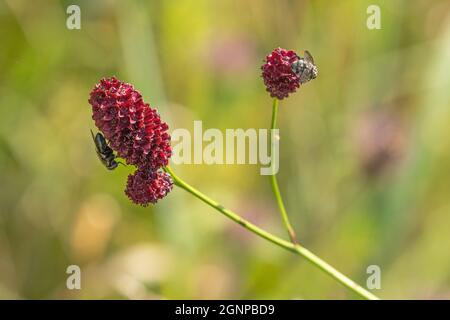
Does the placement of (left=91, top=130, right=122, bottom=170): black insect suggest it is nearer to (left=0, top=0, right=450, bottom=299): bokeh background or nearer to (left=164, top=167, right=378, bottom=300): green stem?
(left=164, top=167, right=378, bottom=300): green stem

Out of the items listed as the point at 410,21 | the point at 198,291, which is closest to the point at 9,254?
the point at 198,291

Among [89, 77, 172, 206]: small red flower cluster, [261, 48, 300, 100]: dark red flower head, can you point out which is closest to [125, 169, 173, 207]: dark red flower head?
[89, 77, 172, 206]: small red flower cluster

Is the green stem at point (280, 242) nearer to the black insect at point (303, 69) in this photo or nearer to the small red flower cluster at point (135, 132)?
the small red flower cluster at point (135, 132)

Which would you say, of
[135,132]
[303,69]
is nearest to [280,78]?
[303,69]

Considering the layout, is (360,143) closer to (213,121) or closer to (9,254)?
(213,121)

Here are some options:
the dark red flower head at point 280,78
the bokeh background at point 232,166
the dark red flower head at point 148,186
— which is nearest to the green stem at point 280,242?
the dark red flower head at point 148,186

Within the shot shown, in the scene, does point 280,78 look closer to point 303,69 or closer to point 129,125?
point 303,69
